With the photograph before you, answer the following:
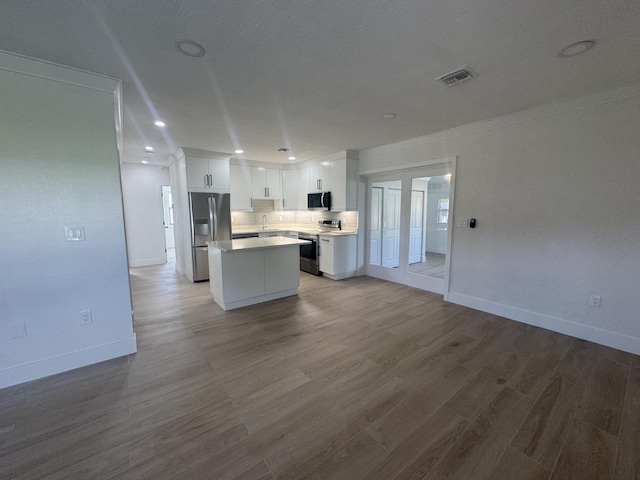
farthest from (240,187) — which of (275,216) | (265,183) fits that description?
(275,216)

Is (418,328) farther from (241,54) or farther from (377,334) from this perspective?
(241,54)

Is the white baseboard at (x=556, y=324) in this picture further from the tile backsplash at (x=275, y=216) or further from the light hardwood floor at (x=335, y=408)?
the tile backsplash at (x=275, y=216)

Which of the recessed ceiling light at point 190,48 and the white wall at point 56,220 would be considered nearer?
the recessed ceiling light at point 190,48

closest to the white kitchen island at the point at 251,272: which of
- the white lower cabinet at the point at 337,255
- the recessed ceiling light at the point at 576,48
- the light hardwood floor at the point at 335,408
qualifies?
the light hardwood floor at the point at 335,408

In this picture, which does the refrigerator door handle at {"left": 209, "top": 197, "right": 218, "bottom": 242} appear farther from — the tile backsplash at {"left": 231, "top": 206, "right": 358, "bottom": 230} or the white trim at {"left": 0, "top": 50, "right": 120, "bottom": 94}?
the white trim at {"left": 0, "top": 50, "right": 120, "bottom": 94}

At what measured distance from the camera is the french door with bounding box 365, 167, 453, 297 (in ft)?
14.5

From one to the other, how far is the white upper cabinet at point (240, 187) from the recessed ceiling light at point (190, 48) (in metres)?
4.21

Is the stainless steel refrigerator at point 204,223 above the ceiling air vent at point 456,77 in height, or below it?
below

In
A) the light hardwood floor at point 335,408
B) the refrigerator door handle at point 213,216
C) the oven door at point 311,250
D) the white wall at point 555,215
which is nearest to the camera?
the light hardwood floor at point 335,408

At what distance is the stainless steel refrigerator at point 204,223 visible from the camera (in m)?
5.09

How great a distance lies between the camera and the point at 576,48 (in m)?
1.94

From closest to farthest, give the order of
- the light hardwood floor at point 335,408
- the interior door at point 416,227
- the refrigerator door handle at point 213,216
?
the light hardwood floor at point 335,408
the interior door at point 416,227
the refrigerator door handle at point 213,216

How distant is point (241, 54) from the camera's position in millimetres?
1996

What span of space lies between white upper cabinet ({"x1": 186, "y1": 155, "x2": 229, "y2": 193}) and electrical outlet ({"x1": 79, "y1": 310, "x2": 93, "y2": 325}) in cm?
308
